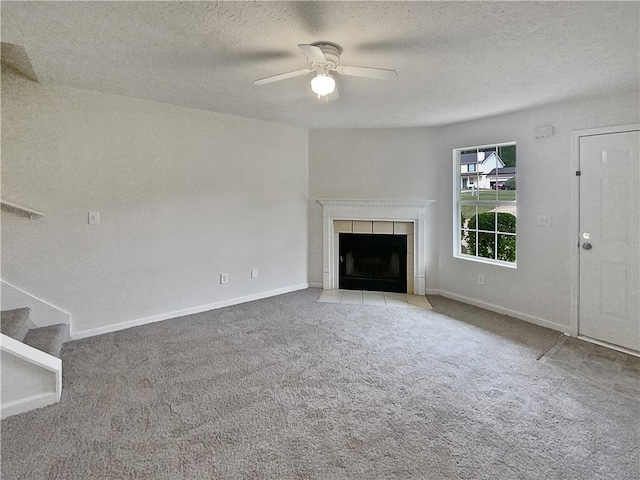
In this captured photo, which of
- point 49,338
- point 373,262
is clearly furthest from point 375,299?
point 49,338

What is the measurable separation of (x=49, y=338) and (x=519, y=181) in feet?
15.7

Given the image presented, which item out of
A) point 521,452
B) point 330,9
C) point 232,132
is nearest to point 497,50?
point 330,9

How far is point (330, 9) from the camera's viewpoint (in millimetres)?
1818

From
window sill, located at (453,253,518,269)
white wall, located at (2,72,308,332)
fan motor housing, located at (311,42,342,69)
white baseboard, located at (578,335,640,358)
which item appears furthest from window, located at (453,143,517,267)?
fan motor housing, located at (311,42,342,69)

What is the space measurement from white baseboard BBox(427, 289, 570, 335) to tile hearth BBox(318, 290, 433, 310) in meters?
0.34

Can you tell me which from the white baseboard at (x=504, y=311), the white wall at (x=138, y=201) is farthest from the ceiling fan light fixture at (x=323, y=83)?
the white baseboard at (x=504, y=311)

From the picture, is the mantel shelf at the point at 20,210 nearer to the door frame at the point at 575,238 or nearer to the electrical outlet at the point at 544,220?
the electrical outlet at the point at 544,220

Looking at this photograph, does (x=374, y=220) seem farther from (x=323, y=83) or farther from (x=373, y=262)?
(x=323, y=83)

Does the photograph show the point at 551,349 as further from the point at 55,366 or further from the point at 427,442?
the point at 55,366

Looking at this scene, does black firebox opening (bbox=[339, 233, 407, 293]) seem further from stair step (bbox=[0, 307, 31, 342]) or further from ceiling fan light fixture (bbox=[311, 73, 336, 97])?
stair step (bbox=[0, 307, 31, 342])

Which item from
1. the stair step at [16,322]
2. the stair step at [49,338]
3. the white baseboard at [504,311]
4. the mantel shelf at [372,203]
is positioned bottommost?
the white baseboard at [504,311]

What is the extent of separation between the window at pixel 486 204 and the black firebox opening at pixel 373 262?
81cm

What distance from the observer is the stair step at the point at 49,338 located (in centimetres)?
270

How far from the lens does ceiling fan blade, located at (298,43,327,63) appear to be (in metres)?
1.93
